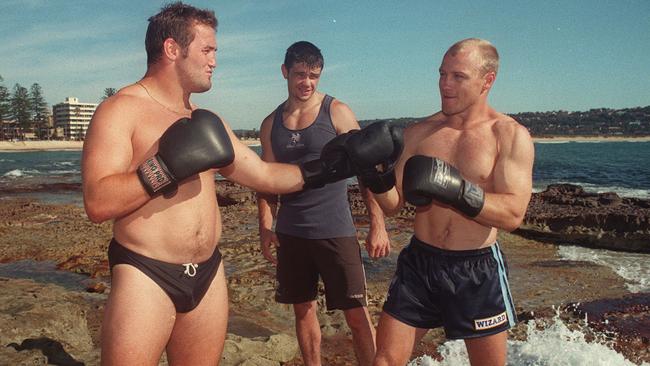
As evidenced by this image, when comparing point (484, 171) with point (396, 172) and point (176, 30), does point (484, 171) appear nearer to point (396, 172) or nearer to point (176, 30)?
point (396, 172)

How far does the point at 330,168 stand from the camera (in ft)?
9.86

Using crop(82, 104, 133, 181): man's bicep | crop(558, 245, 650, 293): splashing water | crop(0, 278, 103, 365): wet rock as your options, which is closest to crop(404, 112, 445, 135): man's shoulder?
crop(82, 104, 133, 181): man's bicep

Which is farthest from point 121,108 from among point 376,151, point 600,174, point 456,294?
point 600,174

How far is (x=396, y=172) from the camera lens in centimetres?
326

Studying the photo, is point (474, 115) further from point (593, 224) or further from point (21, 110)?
point (21, 110)

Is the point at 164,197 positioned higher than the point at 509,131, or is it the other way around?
the point at 509,131

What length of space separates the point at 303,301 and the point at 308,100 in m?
1.62

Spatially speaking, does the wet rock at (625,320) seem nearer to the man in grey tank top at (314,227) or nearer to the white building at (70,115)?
the man in grey tank top at (314,227)

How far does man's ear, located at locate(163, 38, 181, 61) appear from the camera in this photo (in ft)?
7.81

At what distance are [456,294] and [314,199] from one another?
1370 mm

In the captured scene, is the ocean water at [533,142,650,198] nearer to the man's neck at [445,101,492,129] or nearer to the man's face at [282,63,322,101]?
the man's face at [282,63,322,101]

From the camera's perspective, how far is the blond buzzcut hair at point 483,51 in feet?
9.57

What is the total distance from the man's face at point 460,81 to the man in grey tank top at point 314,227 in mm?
1048

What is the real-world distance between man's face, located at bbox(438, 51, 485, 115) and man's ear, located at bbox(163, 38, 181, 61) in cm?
155
